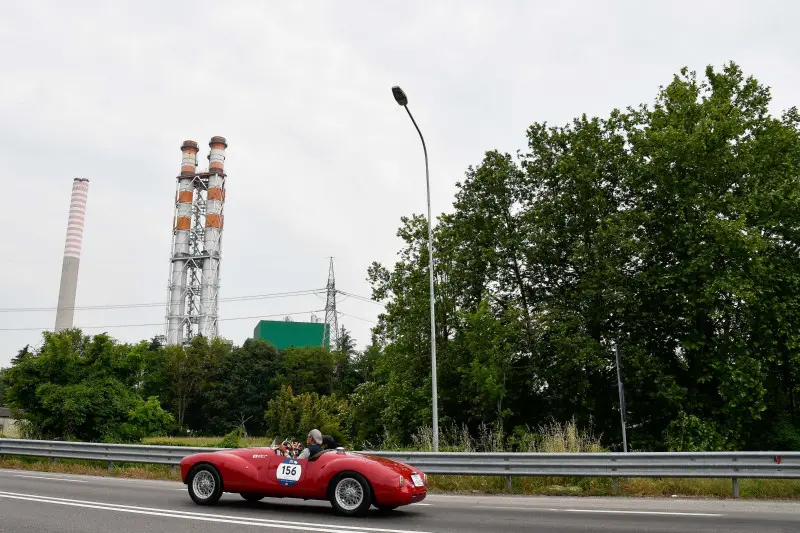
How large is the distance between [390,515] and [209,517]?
2349mm

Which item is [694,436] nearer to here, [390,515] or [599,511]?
[599,511]

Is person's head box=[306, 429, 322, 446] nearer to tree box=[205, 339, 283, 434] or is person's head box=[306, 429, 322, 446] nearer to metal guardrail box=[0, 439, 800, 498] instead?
metal guardrail box=[0, 439, 800, 498]

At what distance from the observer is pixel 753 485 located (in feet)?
37.5

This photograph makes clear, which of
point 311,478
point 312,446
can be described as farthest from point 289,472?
point 312,446

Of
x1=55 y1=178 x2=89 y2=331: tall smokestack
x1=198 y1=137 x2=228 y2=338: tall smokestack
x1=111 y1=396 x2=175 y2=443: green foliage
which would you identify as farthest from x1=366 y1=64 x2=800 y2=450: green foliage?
x1=55 y1=178 x2=89 y2=331: tall smokestack

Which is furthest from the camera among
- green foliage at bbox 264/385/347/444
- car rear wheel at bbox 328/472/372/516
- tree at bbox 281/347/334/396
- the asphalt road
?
tree at bbox 281/347/334/396

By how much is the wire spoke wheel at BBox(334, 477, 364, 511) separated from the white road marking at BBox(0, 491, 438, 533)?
0.83 metres

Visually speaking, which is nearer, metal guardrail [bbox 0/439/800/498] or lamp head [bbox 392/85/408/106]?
metal guardrail [bbox 0/439/800/498]

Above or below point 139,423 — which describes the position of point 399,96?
above

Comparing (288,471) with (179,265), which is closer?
(288,471)

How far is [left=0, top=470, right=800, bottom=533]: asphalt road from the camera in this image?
24.2 feet

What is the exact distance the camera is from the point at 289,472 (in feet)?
28.7

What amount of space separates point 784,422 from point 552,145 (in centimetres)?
1574

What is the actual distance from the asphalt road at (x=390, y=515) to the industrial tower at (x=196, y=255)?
287ft
